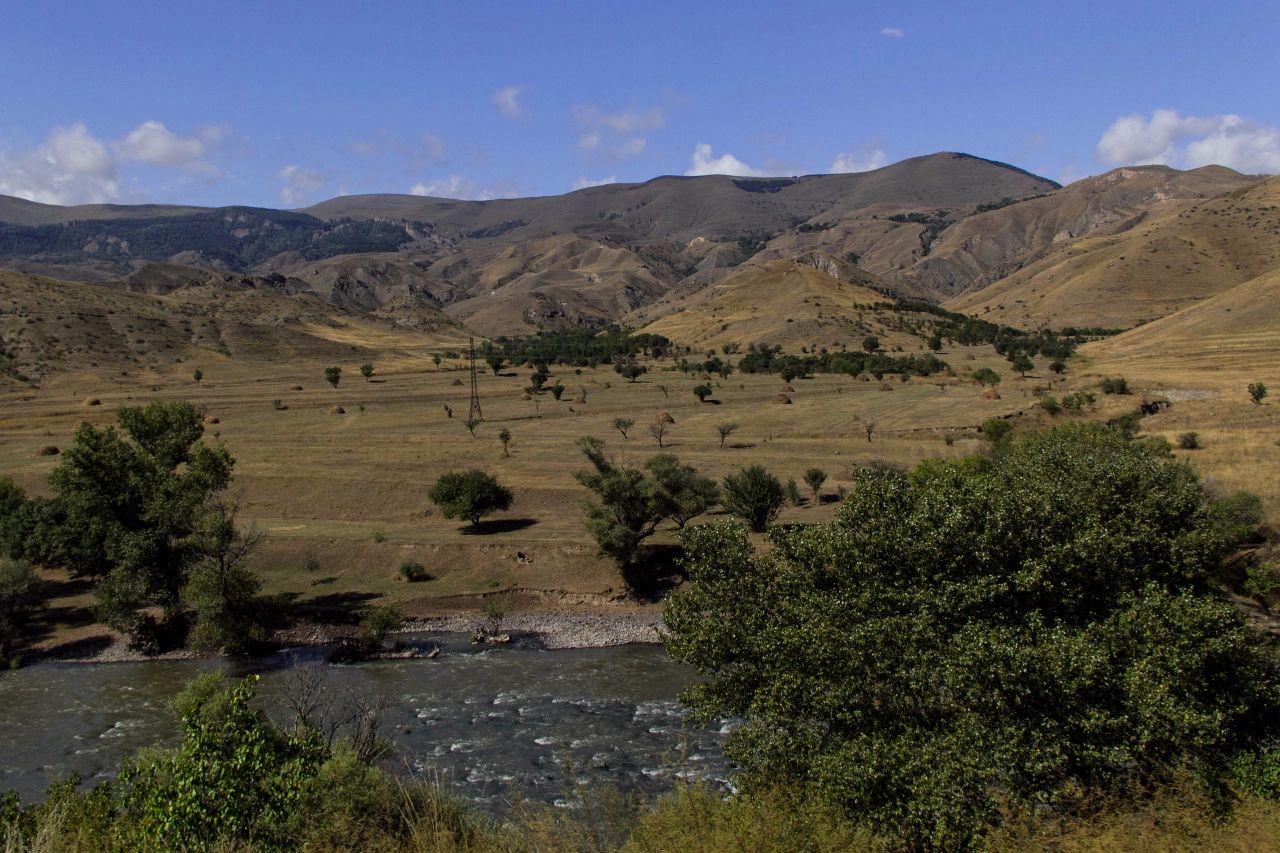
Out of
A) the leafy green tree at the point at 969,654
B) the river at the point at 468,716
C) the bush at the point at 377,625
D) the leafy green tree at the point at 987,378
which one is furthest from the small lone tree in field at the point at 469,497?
the leafy green tree at the point at 987,378

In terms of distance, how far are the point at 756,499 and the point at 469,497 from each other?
18323 millimetres

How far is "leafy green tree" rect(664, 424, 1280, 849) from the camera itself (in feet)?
50.5

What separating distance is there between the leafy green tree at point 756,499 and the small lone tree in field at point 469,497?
15.4 m

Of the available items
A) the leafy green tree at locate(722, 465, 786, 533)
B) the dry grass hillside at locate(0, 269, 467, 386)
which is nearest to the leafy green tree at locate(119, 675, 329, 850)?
the leafy green tree at locate(722, 465, 786, 533)

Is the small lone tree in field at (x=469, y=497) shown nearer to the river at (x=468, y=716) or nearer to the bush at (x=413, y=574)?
the bush at (x=413, y=574)

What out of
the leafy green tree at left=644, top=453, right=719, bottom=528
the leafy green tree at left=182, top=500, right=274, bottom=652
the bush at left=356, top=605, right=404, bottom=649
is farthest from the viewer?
the leafy green tree at left=644, top=453, right=719, bottom=528

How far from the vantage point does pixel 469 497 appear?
54.3 metres

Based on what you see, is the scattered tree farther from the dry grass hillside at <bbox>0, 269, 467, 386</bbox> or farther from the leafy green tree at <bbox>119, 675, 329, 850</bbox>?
the dry grass hillside at <bbox>0, 269, 467, 386</bbox>

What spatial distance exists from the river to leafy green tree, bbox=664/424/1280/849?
7439 millimetres

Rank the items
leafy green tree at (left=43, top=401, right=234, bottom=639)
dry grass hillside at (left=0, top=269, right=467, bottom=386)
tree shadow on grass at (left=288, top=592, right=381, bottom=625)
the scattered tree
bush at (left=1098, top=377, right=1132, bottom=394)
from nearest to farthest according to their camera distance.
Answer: leafy green tree at (left=43, top=401, right=234, bottom=639) → tree shadow on grass at (left=288, top=592, right=381, bottom=625) → the scattered tree → bush at (left=1098, top=377, right=1132, bottom=394) → dry grass hillside at (left=0, top=269, right=467, bottom=386)

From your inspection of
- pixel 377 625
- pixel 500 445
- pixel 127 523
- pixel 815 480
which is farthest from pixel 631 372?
pixel 377 625

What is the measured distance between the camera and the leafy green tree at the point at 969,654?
50.5 feet

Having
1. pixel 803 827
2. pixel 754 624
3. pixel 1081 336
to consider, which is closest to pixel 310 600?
pixel 754 624

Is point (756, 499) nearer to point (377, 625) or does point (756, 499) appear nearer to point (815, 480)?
point (815, 480)
